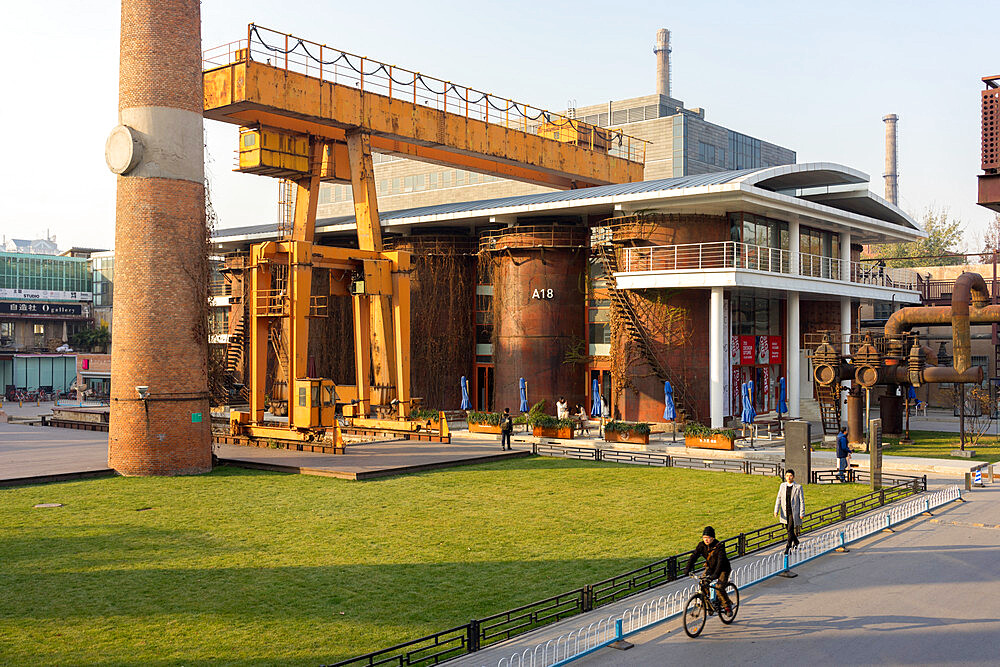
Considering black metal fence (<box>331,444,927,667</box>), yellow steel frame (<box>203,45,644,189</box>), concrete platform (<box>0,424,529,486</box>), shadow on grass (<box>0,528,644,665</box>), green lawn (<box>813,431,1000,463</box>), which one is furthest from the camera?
yellow steel frame (<box>203,45,644,189</box>)

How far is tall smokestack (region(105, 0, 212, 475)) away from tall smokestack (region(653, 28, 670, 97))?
7296cm

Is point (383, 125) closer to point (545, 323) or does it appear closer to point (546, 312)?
point (546, 312)

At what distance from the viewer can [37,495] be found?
2214cm

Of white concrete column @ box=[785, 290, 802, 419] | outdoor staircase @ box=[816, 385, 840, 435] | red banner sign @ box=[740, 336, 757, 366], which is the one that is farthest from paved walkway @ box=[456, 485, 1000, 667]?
red banner sign @ box=[740, 336, 757, 366]

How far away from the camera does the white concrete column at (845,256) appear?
41406 mm

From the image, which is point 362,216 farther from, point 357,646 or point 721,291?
point 357,646

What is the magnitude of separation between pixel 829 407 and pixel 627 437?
39.5 ft

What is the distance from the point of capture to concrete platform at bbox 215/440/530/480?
25891mm

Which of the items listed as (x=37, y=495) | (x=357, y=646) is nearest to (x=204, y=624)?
(x=357, y=646)

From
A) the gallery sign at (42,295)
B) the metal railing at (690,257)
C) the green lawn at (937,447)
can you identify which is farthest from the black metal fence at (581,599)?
the gallery sign at (42,295)

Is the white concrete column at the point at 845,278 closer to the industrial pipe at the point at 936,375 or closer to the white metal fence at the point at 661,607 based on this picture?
the industrial pipe at the point at 936,375

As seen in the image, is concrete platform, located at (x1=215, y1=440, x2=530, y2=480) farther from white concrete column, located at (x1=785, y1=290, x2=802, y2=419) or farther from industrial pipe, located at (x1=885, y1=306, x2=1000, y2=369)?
industrial pipe, located at (x1=885, y1=306, x2=1000, y2=369)

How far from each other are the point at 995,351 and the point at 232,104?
4324 centimetres

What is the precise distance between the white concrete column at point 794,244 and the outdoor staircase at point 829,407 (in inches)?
191
